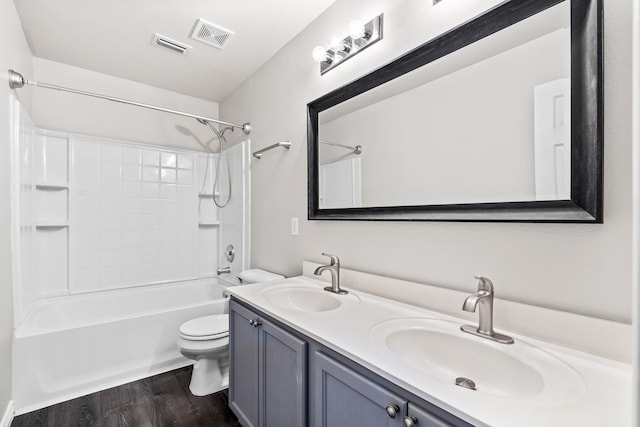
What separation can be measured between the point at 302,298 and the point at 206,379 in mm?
989

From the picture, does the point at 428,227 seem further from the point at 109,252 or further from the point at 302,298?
the point at 109,252

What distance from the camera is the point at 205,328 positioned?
2.02 m

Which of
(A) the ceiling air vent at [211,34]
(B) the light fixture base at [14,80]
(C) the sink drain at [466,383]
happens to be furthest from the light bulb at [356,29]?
(B) the light fixture base at [14,80]

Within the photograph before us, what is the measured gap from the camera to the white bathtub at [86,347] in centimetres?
178

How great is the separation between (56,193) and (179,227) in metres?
1.00

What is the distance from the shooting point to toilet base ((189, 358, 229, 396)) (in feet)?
6.36

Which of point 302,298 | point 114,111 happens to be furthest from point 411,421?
point 114,111

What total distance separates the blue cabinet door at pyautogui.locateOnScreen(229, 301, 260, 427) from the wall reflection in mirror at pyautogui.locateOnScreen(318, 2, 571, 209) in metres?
0.81

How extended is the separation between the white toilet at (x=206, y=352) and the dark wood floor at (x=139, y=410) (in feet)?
0.21

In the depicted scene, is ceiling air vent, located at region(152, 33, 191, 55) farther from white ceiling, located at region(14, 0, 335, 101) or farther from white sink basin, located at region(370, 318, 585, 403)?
white sink basin, located at region(370, 318, 585, 403)

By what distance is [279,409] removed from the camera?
3.96ft

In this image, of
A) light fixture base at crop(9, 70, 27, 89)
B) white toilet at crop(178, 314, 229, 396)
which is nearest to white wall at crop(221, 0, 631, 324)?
white toilet at crop(178, 314, 229, 396)

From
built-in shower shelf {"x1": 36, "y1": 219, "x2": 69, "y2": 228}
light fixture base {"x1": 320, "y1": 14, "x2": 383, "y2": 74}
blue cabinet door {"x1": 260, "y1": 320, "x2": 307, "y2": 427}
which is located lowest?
blue cabinet door {"x1": 260, "y1": 320, "x2": 307, "y2": 427}

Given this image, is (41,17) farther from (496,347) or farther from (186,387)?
(496,347)
